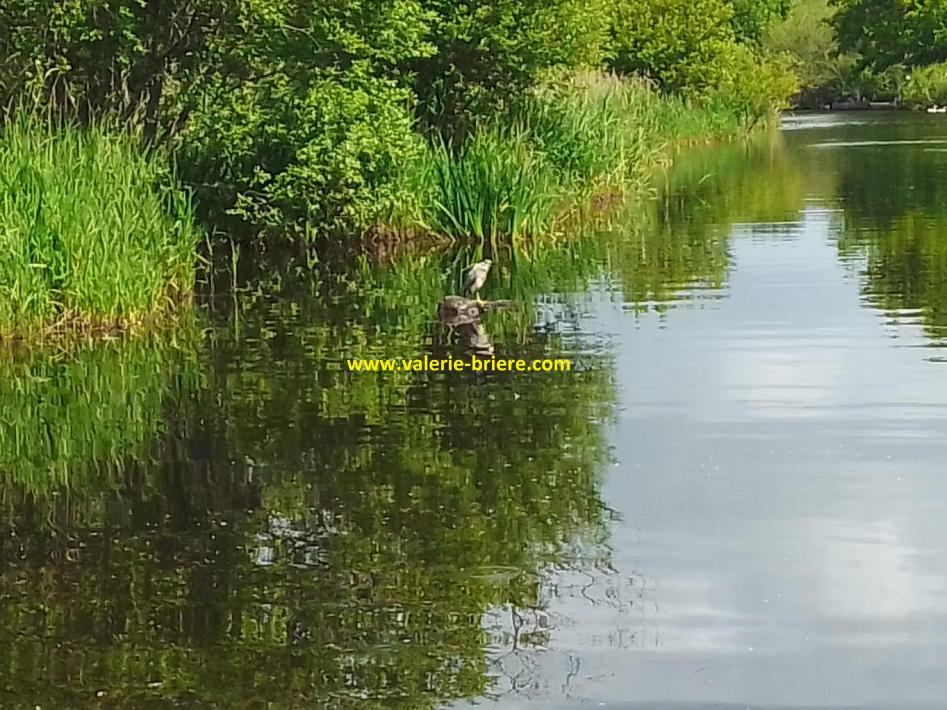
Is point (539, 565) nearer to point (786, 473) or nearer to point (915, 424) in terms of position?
point (786, 473)

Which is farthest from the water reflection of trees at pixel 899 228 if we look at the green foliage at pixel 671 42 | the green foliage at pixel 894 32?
the green foliage at pixel 894 32

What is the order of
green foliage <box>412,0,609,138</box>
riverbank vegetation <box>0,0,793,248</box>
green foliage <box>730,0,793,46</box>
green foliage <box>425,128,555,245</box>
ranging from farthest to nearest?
1. green foliage <box>730,0,793,46</box>
2. green foliage <box>412,0,609,138</box>
3. green foliage <box>425,128,555,245</box>
4. riverbank vegetation <box>0,0,793,248</box>

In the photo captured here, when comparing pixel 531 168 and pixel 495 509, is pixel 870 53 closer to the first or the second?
pixel 531 168

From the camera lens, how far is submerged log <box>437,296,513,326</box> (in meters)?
13.0

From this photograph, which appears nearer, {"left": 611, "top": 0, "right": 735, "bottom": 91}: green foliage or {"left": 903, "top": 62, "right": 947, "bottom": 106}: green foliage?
{"left": 611, "top": 0, "right": 735, "bottom": 91}: green foliage

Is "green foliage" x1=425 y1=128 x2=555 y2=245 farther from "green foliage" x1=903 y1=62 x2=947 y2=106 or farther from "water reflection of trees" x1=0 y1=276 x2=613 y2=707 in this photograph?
"green foliage" x1=903 y1=62 x2=947 y2=106

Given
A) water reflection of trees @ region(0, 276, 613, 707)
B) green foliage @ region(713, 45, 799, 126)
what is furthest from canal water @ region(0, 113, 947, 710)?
green foliage @ region(713, 45, 799, 126)

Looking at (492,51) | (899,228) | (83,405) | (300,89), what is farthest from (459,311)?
(899,228)

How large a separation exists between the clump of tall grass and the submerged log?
7.94 ft

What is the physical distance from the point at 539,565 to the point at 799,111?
73.7m

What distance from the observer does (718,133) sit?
4184 centimetres

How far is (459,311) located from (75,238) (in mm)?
3091

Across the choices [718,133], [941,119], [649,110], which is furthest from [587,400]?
[941,119]

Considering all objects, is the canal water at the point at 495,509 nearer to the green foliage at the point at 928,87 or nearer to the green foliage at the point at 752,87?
the green foliage at the point at 752,87
